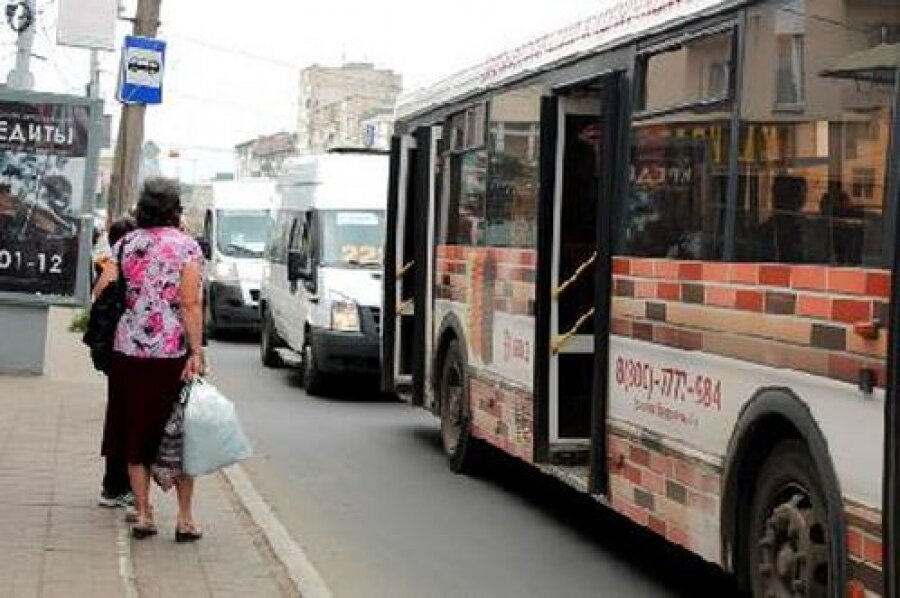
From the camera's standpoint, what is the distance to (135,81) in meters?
16.4

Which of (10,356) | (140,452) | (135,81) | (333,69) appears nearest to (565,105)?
(140,452)

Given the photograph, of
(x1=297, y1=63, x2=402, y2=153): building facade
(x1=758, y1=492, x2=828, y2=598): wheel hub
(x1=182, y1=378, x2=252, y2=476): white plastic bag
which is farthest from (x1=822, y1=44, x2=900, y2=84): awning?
(x1=297, y1=63, x2=402, y2=153): building facade

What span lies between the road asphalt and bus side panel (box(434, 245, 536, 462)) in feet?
1.70

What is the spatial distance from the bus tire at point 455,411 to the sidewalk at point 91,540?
188cm

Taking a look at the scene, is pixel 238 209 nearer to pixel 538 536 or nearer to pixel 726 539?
pixel 538 536

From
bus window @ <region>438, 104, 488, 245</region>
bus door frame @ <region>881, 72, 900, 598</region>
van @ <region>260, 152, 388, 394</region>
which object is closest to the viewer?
bus door frame @ <region>881, 72, 900, 598</region>

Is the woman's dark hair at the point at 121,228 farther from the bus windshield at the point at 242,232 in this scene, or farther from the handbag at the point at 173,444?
the bus windshield at the point at 242,232

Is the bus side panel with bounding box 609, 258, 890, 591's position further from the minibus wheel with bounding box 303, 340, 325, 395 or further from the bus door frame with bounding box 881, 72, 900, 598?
the minibus wheel with bounding box 303, 340, 325, 395

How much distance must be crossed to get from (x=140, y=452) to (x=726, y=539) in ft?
9.95

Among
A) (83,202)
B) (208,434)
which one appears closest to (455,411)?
(208,434)

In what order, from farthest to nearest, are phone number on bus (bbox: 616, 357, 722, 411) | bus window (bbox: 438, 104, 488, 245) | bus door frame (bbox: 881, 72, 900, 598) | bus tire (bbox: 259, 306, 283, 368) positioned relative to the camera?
bus tire (bbox: 259, 306, 283, 368) < bus window (bbox: 438, 104, 488, 245) < phone number on bus (bbox: 616, 357, 722, 411) < bus door frame (bbox: 881, 72, 900, 598)

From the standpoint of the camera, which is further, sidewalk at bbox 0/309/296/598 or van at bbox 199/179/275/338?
van at bbox 199/179/275/338

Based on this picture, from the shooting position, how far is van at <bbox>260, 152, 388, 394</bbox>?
14359 mm

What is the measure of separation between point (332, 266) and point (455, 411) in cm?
469
